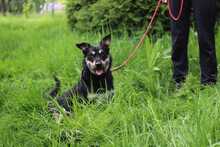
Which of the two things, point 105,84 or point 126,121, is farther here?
point 105,84

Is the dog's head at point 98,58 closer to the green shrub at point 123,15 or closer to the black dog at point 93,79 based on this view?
the black dog at point 93,79

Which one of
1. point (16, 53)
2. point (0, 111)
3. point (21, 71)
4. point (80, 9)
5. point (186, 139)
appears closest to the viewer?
point (186, 139)

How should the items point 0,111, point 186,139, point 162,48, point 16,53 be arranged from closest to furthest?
point 186,139
point 0,111
point 162,48
point 16,53

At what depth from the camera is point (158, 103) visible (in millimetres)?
4031

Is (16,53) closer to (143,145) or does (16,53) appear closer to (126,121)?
(126,121)

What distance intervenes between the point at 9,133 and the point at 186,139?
1823 millimetres

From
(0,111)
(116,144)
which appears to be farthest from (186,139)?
(0,111)

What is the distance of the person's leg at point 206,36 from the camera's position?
14.5ft

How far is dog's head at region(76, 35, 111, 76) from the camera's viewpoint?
4.49m

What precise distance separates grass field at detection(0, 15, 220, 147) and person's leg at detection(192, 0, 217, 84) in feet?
0.49

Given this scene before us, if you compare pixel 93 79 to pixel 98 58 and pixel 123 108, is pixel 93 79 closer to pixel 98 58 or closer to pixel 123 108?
pixel 98 58

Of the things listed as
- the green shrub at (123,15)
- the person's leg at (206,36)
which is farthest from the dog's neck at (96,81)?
the green shrub at (123,15)

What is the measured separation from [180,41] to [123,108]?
1215 mm

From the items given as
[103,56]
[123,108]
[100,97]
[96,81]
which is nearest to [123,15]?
[103,56]
